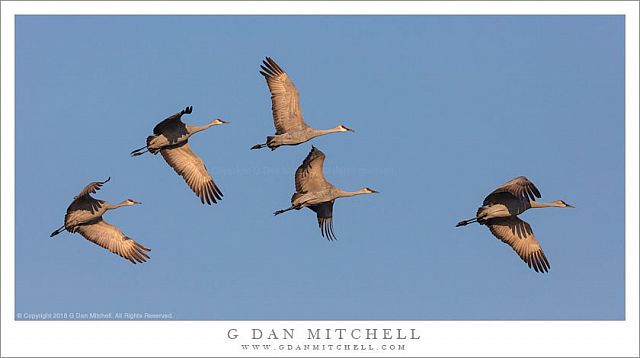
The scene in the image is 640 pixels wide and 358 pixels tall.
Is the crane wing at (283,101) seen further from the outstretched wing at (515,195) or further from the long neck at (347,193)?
the outstretched wing at (515,195)

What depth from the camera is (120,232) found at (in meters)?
24.4

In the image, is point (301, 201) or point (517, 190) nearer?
point (517, 190)

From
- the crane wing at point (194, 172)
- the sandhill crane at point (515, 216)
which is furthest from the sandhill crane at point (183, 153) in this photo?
the sandhill crane at point (515, 216)

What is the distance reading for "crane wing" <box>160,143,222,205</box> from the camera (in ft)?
83.1

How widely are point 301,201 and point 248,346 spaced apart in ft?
9.82

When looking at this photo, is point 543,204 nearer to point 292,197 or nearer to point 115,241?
point 292,197

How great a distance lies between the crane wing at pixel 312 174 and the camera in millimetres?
23906

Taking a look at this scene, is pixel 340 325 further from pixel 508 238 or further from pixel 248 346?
pixel 508 238

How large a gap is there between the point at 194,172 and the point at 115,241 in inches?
86.9

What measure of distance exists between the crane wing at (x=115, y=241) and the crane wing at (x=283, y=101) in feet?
11.6

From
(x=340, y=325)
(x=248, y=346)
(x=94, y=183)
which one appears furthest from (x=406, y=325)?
(x=94, y=183)

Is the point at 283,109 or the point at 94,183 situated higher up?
the point at 283,109

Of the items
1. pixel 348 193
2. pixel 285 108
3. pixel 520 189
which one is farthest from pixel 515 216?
pixel 285 108

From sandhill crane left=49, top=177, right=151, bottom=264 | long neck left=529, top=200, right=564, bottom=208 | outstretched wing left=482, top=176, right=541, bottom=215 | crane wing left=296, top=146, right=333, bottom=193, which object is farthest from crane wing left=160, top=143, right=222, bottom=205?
long neck left=529, top=200, right=564, bottom=208
